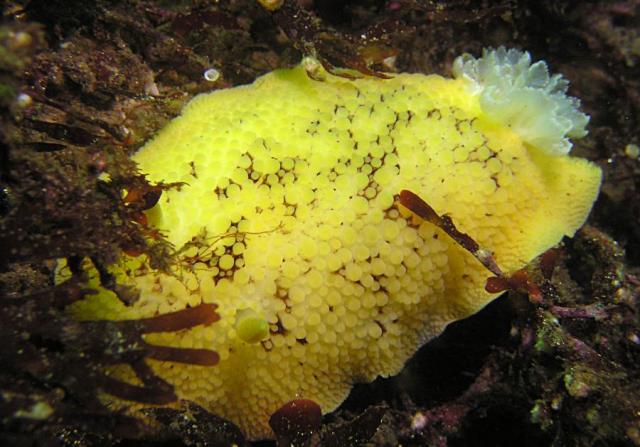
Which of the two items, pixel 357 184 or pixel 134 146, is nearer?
pixel 357 184

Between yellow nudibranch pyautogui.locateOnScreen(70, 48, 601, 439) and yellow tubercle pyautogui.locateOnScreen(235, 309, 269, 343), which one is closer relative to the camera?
yellow tubercle pyautogui.locateOnScreen(235, 309, 269, 343)

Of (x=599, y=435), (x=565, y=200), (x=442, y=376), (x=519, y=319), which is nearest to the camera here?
(x=599, y=435)

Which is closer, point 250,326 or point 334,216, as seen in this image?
point 250,326

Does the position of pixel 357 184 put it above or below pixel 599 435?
above

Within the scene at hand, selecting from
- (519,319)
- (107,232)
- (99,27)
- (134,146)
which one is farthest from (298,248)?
(99,27)

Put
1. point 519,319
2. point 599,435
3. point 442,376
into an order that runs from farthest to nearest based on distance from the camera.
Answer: point 442,376
point 519,319
point 599,435

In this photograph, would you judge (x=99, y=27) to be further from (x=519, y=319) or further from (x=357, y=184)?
(x=519, y=319)

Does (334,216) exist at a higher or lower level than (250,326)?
higher

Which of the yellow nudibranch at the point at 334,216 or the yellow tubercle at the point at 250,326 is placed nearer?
the yellow tubercle at the point at 250,326
